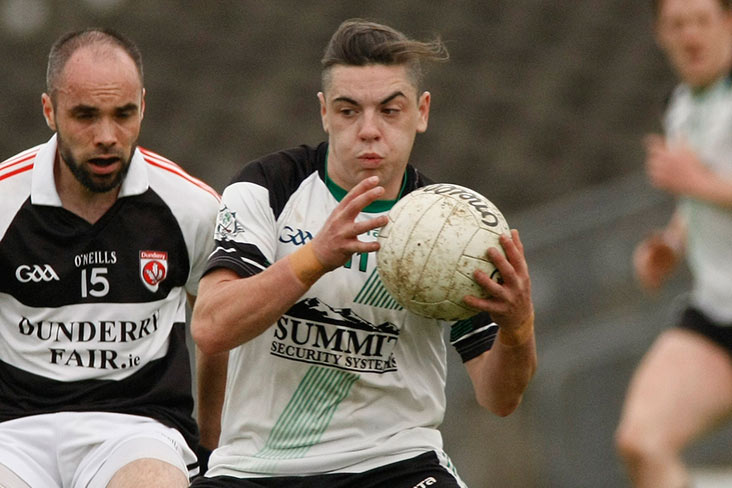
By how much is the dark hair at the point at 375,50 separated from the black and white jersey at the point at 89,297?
97 centimetres

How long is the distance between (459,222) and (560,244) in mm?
6587

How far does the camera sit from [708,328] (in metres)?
4.91

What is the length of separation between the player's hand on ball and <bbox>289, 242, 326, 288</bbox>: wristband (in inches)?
0.8

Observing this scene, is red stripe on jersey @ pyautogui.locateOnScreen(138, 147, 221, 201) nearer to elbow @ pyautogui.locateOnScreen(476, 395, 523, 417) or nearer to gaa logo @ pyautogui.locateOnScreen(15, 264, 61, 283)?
gaa logo @ pyautogui.locateOnScreen(15, 264, 61, 283)

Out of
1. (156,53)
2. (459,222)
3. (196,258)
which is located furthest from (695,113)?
(156,53)

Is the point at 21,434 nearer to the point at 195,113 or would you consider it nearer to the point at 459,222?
the point at 459,222

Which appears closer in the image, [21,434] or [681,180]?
[681,180]

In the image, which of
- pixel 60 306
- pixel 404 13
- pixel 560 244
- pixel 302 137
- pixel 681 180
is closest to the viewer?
pixel 681 180

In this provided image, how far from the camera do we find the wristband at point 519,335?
15.9 feet

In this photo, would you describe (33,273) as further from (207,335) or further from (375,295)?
(375,295)

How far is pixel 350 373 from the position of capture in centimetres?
510

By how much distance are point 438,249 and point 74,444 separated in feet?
5.78

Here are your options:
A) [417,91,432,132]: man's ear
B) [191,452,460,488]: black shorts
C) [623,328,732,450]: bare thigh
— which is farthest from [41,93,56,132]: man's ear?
[623,328,732,450]: bare thigh

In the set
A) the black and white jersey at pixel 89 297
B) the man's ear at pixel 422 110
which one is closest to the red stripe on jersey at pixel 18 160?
the black and white jersey at pixel 89 297
